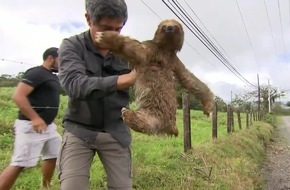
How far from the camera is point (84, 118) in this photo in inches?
107

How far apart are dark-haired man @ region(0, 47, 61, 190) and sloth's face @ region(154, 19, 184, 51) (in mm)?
2443

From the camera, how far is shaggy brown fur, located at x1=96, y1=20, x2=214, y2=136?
2.09 metres

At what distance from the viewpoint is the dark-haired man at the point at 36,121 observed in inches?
168

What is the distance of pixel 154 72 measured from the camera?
230cm

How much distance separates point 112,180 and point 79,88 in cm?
88

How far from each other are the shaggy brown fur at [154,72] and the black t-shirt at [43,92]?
2432mm

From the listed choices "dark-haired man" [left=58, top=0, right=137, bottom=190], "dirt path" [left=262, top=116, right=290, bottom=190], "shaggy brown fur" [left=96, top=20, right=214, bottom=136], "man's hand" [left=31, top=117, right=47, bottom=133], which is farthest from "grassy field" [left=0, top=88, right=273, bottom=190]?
"shaggy brown fur" [left=96, top=20, right=214, bottom=136]

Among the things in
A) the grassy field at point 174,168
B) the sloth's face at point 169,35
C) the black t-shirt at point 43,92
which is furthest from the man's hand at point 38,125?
the sloth's face at point 169,35

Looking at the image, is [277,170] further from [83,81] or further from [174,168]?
[83,81]

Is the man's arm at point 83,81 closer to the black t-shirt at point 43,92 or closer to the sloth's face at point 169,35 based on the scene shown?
the sloth's face at point 169,35

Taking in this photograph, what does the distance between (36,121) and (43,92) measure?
47cm

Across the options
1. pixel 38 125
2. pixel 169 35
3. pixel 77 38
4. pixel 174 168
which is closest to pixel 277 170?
pixel 174 168

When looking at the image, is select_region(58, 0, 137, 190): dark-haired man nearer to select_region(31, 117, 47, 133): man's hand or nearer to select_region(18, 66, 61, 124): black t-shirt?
select_region(31, 117, 47, 133): man's hand

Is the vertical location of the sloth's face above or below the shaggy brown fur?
above
